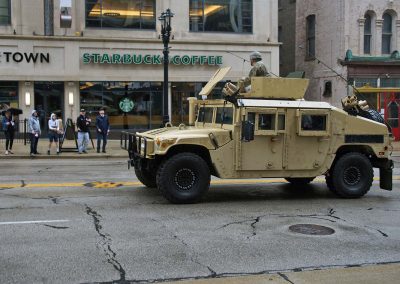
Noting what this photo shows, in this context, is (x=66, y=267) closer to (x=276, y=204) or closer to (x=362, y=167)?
(x=276, y=204)

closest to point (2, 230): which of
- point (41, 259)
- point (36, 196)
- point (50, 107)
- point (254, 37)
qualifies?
point (41, 259)

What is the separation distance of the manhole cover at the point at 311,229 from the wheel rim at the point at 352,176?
107 inches

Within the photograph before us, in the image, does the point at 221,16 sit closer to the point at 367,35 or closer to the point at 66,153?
the point at 367,35

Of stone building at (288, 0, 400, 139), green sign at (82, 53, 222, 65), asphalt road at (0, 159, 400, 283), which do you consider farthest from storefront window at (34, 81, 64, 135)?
asphalt road at (0, 159, 400, 283)

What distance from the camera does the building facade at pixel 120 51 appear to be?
2573 cm

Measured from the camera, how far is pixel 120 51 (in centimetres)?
2680

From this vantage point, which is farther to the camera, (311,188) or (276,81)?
(311,188)

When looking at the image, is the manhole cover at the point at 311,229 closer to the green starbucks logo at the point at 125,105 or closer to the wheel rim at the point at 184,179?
the wheel rim at the point at 184,179

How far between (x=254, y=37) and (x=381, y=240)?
890 inches

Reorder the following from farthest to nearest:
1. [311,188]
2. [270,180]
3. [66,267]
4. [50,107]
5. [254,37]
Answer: [254,37] → [50,107] → [270,180] → [311,188] → [66,267]

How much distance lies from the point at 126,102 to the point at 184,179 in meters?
18.2

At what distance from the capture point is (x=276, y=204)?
9945 mm

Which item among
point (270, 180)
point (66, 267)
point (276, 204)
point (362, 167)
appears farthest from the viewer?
point (270, 180)

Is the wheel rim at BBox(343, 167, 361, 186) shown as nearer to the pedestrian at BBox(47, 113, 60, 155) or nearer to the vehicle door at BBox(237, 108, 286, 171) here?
the vehicle door at BBox(237, 108, 286, 171)
